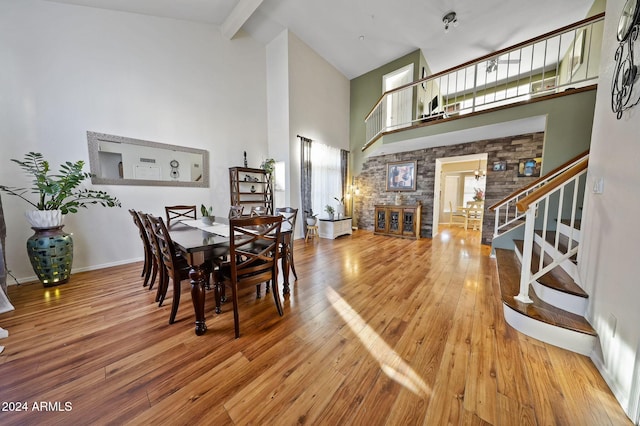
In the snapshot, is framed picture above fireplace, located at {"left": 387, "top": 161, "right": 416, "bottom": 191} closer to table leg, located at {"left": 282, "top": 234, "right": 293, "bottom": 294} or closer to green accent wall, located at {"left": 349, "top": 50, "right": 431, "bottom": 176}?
green accent wall, located at {"left": 349, "top": 50, "right": 431, "bottom": 176}

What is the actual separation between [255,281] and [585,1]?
294 inches

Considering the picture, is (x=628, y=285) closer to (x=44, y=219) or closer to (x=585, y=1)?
(x=44, y=219)

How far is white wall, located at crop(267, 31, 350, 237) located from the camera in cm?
481

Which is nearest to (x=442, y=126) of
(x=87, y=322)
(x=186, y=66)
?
(x=186, y=66)

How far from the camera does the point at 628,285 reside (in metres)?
1.11

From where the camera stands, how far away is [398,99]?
5.66m

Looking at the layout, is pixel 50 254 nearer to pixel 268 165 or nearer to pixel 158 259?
pixel 158 259

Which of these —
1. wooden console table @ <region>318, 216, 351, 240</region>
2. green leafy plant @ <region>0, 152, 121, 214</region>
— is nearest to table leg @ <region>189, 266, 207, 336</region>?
green leafy plant @ <region>0, 152, 121, 214</region>

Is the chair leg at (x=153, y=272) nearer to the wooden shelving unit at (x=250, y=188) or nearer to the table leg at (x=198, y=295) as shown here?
the table leg at (x=198, y=295)

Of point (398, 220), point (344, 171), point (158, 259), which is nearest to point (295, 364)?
point (158, 259)

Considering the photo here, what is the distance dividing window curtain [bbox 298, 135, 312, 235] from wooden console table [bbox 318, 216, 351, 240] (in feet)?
1.65

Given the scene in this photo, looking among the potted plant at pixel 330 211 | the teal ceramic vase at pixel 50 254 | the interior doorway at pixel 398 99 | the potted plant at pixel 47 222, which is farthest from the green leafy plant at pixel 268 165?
the teal ceramic vase at pixel 50 254

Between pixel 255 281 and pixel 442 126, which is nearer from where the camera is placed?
pixel 255 281

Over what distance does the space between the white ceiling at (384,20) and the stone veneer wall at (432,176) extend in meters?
2.48
